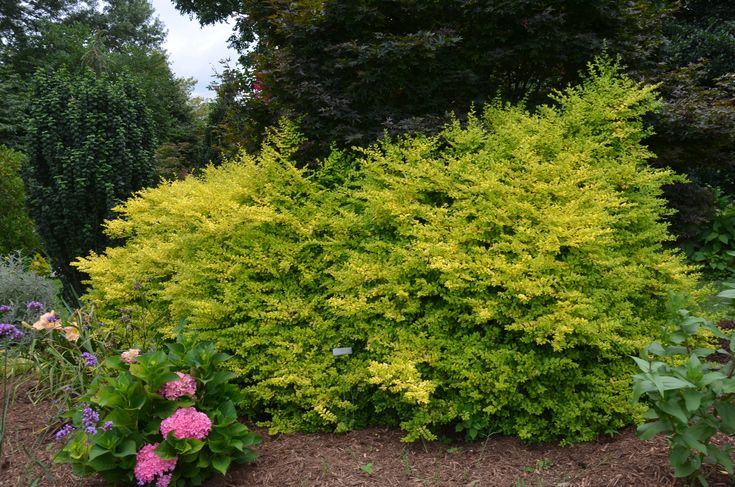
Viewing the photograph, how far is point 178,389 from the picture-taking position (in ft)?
9.20

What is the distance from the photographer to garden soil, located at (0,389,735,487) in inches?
105

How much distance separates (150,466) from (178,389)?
0.37 m

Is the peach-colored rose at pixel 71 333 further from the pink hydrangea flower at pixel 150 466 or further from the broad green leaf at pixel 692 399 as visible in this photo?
the broad green leaf at pixel 692 399

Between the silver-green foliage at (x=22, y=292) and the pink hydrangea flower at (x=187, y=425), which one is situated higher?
the pink hydrangea flower at (x=187, y=425)

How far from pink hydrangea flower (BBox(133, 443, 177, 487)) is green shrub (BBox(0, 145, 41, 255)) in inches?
380

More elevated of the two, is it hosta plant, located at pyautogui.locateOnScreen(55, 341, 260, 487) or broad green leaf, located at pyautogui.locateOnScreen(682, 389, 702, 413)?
broad green leaf, located at pyautogui.locateOnScreen(682, 389, 702, 413)

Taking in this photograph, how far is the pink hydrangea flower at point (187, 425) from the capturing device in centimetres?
264

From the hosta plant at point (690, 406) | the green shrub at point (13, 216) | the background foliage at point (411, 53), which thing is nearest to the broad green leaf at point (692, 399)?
the hosta plant at point (690, 406)

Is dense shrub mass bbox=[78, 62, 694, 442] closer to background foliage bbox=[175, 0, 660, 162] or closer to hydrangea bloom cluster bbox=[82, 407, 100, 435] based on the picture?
background foliage bbox=[175, 0, 660, 162]

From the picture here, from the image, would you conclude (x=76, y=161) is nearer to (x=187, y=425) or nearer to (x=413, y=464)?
(x=187, y=425)

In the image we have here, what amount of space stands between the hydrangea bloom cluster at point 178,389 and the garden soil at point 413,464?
48cm

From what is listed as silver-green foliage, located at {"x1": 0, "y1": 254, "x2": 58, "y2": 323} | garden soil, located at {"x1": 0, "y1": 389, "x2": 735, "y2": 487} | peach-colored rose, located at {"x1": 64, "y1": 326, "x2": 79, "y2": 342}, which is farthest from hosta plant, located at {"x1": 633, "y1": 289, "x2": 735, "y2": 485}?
silver-green foliage, located at {"x1": 0, "y1": 254, "x2": 58, "y2": 323}

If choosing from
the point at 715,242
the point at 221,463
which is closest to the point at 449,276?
the point at 221,463

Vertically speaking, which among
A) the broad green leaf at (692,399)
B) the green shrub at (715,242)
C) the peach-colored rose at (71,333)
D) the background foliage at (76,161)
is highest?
the background foliage at (76,161)
